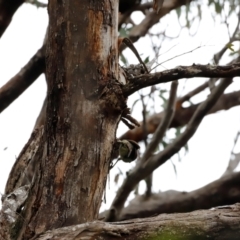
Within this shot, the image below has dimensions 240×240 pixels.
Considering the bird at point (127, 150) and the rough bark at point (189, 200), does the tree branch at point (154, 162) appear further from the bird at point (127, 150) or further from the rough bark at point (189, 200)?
the bird at point (127, 150)

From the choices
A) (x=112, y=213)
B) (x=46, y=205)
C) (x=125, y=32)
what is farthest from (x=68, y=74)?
(x=125, y=32)

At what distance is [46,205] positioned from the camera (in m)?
1.12

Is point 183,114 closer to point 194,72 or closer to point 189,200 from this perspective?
point 189,200

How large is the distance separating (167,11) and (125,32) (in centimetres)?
29

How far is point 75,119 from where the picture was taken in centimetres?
118

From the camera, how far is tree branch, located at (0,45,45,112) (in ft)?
6.51

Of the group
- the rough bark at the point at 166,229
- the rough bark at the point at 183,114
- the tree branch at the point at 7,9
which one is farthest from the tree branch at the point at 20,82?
the rough bark at the point at 183,114

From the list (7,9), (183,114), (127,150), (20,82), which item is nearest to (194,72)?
(127,150)

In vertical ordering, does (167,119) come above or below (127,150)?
above

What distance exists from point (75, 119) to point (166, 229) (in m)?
0.35

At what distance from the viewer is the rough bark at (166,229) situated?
0.96 m

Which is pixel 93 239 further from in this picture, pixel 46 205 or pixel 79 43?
pixel 79 43

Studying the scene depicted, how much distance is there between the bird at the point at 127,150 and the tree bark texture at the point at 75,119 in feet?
0.16

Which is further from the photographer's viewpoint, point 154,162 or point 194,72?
point 154,162
